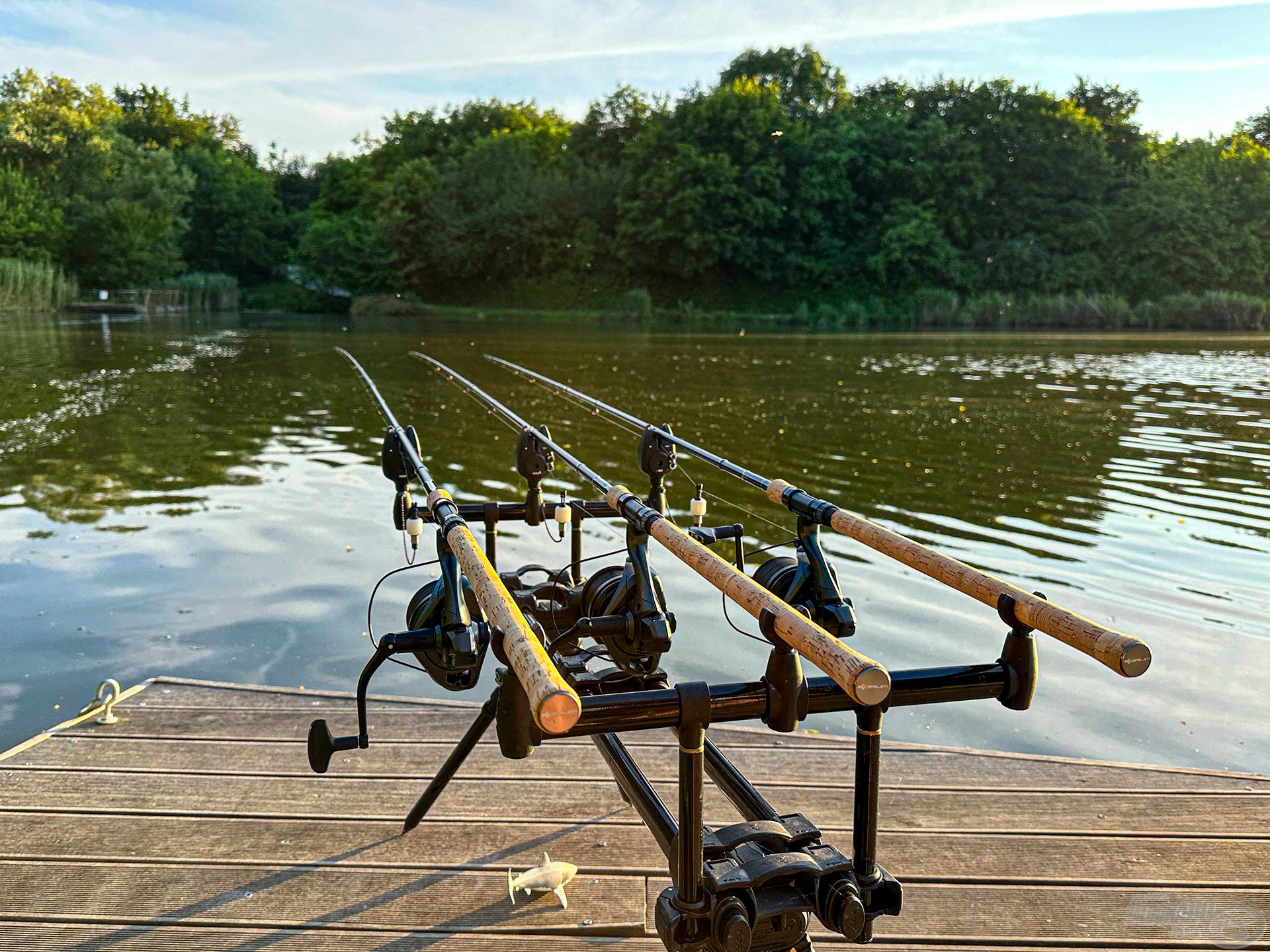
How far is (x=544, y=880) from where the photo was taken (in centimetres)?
253

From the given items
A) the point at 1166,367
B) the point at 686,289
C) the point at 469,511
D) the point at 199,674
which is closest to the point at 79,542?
the point at 199,674

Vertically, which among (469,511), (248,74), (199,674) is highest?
(248,74)

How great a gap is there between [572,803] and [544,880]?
1.54 ft

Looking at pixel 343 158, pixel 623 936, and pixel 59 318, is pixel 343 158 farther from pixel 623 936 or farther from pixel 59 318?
pixel 623 936

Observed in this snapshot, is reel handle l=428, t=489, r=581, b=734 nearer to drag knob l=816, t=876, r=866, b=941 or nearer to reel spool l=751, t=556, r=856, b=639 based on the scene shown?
Result: drag knob l=816, t=876, r=866, b=941

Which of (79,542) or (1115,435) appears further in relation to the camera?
(1115,435)

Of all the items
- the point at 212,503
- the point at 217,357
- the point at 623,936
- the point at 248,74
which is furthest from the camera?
the point at 248,74

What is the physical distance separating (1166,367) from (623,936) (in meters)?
21.1

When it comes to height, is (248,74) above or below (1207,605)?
above

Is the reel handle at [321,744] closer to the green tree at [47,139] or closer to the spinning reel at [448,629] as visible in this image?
the spinning reel at [448,629]

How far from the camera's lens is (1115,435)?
12047 mm

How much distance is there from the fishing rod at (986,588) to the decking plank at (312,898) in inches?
40.6

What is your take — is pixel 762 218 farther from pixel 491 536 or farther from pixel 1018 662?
pixel 1018 662

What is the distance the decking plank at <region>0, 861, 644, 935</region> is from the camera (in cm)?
242
